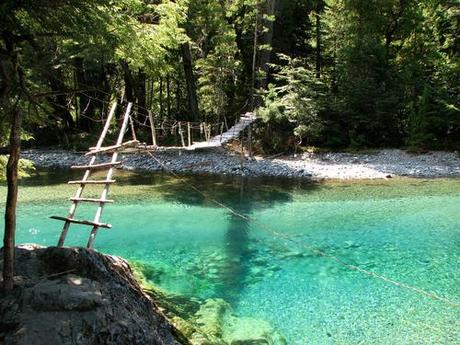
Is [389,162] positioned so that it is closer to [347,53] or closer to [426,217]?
[347,53]

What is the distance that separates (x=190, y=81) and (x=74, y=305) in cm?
1636

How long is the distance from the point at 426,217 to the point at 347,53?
362 inches

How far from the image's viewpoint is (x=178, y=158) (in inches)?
695

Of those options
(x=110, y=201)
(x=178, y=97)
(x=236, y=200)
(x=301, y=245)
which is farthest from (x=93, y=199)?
(x=178, y=97)

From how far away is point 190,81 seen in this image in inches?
755

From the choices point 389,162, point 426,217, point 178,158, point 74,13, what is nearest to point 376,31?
point 389,162

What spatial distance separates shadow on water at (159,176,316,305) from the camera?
24.4 feet

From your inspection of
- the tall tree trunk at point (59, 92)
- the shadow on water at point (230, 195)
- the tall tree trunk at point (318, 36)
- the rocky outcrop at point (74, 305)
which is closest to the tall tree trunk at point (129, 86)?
the tall tree trunk at point (59, 92)

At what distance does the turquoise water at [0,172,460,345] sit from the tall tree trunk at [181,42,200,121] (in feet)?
19.9

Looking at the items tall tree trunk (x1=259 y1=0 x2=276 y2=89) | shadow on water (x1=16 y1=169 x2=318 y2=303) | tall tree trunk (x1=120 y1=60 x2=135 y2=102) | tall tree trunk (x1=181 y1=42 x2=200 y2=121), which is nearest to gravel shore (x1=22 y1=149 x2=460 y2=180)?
shadow on water (x1=16 y1=169 x2=318 y2=303)

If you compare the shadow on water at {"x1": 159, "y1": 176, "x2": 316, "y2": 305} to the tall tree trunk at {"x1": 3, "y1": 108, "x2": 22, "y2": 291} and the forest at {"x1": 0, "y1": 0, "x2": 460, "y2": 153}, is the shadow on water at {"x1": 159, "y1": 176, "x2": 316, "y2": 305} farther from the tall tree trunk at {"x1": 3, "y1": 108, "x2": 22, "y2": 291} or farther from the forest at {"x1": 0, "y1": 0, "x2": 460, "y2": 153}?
the tall tree trunk at {"x1": 3, "y1": 108, "x2": 22, "y2": 291}

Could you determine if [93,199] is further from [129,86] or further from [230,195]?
[129,86]

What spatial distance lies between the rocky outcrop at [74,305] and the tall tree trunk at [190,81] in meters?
15.2

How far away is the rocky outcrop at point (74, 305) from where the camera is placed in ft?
10.9
